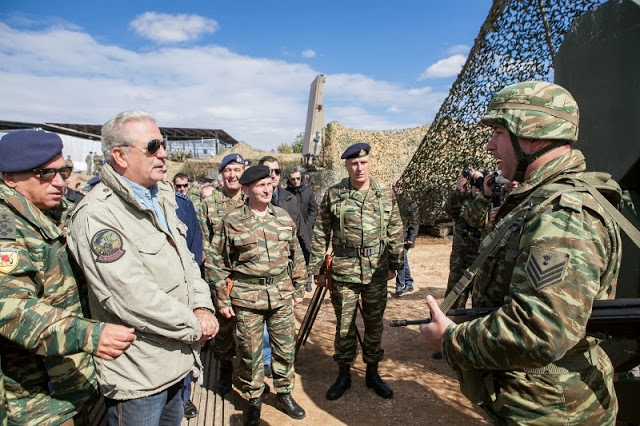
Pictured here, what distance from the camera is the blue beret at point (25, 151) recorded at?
1815 mm

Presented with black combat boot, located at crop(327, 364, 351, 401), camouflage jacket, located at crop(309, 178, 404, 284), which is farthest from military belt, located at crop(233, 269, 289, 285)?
black combat boot, located at crop(327, 364, 351, 401)

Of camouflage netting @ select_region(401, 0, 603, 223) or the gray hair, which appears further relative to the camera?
camouflage netting @ select_region(401, 0, 603, 223)

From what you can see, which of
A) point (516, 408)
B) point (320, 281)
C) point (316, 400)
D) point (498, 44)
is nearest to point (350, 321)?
point (320, 281)

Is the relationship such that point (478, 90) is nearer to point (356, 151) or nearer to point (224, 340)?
point (356, 151)

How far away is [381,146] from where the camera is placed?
61.3 ft

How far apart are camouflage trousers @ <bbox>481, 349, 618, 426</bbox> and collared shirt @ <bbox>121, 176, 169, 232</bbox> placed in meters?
1.57

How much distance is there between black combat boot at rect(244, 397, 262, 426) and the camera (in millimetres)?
3338

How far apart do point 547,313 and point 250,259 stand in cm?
241

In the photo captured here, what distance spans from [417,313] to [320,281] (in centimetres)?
258

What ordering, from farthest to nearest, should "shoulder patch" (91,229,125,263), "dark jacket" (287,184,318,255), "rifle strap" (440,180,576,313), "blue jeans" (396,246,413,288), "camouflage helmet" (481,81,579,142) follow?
"blue jeans" (396,246,413,288)
"dark jacket" (287,184,318,255)
"shoulder patch" (91,229,125,263)
"camouflage helmet" (481,81,579,142)
"rifle strap" (440,180,576,313)

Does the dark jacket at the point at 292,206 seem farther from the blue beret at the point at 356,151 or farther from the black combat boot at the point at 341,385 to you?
the black combat boot at the point at 341,385

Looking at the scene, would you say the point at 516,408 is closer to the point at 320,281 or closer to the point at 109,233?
the point at 109,233

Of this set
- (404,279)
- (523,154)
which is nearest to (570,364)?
(523,154)

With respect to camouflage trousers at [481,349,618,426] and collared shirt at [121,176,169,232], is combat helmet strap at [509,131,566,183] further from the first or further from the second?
collared shirt at [121,176,169,232]
